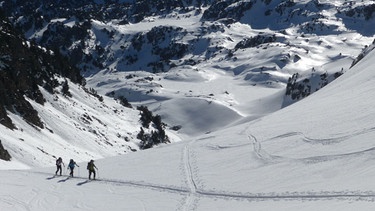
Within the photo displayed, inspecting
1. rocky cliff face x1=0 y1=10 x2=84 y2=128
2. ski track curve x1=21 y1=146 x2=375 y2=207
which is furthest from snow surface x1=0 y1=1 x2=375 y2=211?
rocky cliff face x1=0 y1=10 x2=84 y2=128

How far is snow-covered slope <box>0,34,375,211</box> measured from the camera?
26406mm

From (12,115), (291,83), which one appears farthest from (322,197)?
(291,83)

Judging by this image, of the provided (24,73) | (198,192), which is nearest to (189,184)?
(198,192)

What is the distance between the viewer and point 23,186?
35.9 metres

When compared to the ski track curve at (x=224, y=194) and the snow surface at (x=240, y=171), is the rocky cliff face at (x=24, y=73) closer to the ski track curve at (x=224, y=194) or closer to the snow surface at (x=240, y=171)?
the snow surface at (x=240, y=171)

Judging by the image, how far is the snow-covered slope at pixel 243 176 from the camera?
26.4 m

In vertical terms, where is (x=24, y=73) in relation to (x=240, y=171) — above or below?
above

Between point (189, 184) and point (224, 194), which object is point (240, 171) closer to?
point (189, 184)

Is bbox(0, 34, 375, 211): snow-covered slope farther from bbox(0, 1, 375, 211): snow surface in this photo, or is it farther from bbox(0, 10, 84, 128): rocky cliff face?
bbox(0, 10, 84, 128): rocky cliff face

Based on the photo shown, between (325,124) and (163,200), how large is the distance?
2154cm

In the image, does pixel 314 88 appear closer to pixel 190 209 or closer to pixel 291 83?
pixel 291 83

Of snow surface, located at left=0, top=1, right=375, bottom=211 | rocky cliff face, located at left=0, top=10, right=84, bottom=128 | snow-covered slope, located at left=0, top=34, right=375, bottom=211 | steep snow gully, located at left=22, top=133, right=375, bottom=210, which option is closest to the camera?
steep snow gully, located at left=22, top=133, right=375, bottom=210

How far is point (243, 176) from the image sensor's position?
33156mm

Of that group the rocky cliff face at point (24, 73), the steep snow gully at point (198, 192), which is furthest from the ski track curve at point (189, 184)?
the rocky cliff face at point (24, 73)
